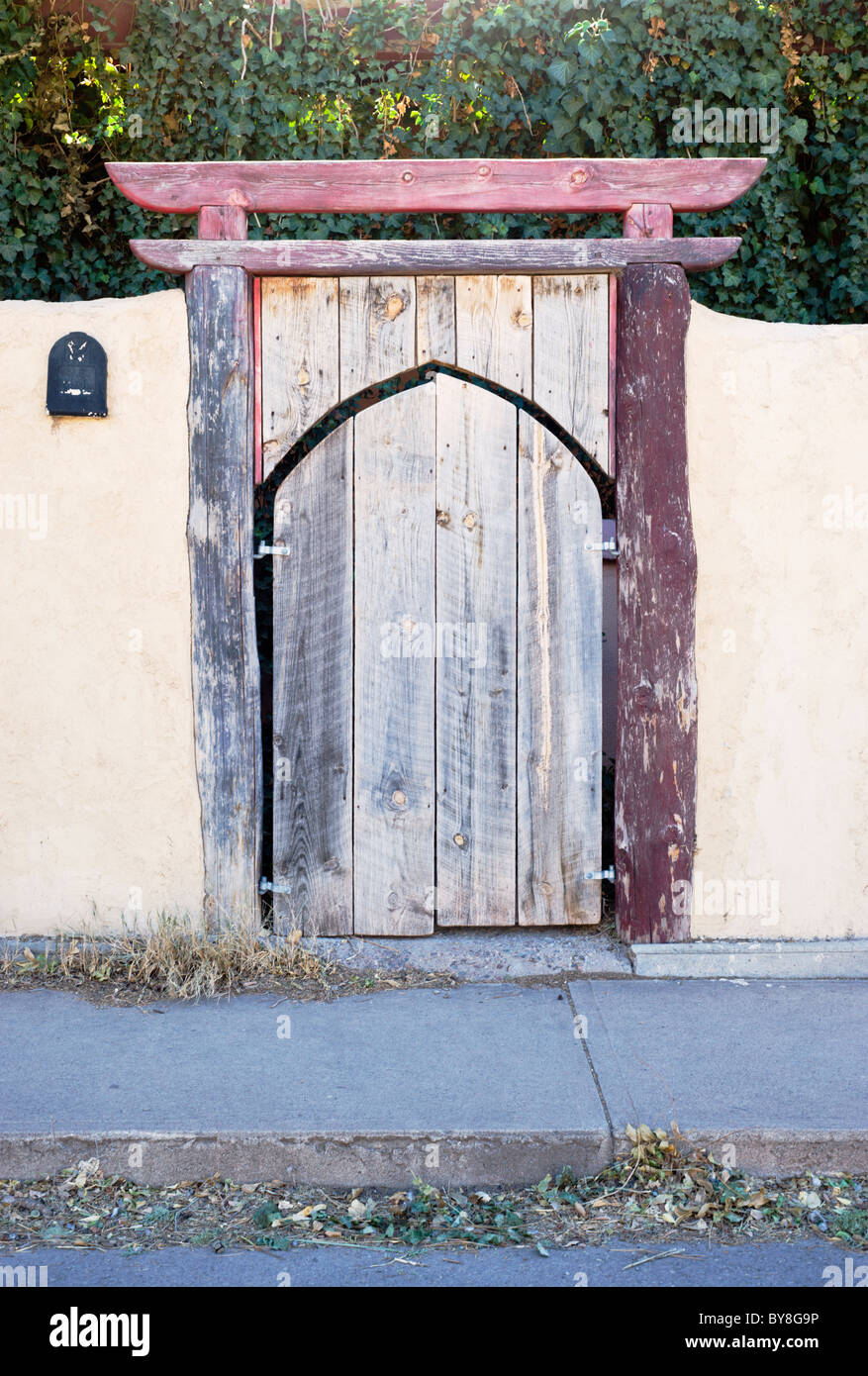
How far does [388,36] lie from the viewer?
5117 millimetres

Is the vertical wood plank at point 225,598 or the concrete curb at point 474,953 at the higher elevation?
the vertical wood plank at point 225,598

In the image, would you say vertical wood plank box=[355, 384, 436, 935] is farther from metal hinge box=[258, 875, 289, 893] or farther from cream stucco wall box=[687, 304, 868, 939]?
cream stucco wall box=[687, 304, 868, 939]

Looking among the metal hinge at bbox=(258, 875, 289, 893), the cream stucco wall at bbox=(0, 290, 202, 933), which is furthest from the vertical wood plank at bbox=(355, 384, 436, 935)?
the cream stucco wall at bbox=(0, 290, 202, 933)

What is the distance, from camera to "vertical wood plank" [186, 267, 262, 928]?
13.0ft

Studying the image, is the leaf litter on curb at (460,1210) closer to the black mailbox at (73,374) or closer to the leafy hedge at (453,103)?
the black mailbox at (73,374)

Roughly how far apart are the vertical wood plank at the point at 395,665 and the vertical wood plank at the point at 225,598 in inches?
15.1

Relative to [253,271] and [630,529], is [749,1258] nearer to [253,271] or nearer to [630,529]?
[630,529]

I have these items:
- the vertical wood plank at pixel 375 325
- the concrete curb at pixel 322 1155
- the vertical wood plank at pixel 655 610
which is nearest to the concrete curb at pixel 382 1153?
the concrete curb at pixel 322 1155

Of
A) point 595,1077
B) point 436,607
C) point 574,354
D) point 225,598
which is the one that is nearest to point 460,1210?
point 595,1077

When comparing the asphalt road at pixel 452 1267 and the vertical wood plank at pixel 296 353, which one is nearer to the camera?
the asphalt road at pixel 452 1267

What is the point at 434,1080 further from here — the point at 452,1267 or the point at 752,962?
the point at 752,962

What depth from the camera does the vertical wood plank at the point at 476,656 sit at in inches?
158

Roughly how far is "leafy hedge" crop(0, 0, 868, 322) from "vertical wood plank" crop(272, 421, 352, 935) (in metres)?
1.70

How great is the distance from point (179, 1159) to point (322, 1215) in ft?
1.28
